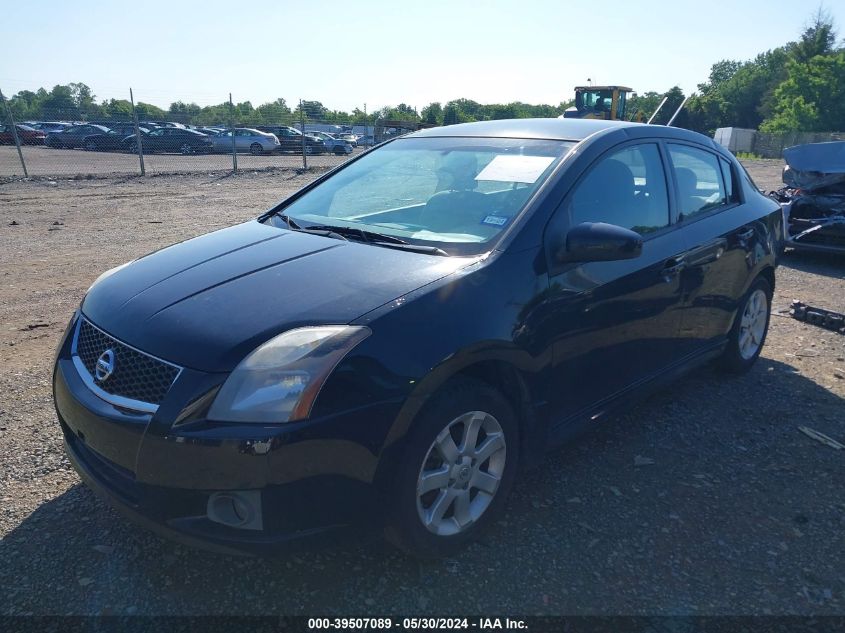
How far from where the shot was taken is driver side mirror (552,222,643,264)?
2.87m

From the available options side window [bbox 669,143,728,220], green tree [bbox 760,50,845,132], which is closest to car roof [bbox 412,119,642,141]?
side window [bbox 669,143,728,220]

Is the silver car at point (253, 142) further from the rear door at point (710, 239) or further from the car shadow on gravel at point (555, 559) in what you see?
the car shadow on gravel at point (555, 559)

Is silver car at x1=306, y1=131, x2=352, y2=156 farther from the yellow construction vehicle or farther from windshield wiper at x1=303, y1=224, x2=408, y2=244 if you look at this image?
windshield wiper at x1=303, y1=224, x2=408, y2=244

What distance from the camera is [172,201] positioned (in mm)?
13445

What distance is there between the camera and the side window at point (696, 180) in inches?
155

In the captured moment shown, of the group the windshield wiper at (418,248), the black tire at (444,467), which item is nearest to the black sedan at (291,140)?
the windshield wiper at (418,248)

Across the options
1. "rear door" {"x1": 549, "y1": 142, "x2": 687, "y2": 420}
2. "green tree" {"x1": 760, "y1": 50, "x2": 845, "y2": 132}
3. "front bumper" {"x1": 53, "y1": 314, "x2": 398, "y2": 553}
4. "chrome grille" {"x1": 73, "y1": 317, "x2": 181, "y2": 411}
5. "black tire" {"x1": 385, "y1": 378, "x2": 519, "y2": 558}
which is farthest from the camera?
"green tree" {"x1": 760, "y1": 50, "x2": 845, "y2": 132}

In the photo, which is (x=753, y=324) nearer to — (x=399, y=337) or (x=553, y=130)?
(x=553, y=130)

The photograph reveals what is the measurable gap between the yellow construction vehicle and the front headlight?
2630 centimetres

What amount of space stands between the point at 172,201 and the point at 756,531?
A: 42.1 ft

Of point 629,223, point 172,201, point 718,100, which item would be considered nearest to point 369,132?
point 172,201

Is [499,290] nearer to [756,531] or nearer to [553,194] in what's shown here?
[553,194]

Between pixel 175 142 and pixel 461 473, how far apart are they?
28.4m

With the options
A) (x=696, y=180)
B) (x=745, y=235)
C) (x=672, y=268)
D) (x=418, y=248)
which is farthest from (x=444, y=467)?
(x=745, y=235)
